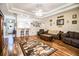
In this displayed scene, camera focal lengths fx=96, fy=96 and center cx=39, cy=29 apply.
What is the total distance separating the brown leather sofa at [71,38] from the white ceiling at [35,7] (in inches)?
29.0

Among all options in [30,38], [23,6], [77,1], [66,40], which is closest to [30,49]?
[30,38]

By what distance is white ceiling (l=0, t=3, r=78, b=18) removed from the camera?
8.68ft

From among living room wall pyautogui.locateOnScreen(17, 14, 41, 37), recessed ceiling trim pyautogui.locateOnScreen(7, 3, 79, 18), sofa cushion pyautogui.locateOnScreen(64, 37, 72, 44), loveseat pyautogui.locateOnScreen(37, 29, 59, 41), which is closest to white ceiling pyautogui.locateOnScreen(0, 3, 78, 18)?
recessed ceiling trim pyautogui.locateOnScreen(7, 3, 79, 18)

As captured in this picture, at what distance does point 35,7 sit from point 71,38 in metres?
1.33

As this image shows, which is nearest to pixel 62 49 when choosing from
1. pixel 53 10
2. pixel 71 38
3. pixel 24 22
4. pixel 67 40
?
pixel 67 40

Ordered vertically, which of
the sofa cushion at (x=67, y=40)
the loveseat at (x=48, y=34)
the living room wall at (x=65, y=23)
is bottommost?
the sofa cushion at (x=67, y=40)

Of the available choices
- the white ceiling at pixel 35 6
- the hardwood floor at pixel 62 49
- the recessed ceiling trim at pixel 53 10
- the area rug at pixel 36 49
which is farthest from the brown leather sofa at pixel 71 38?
the white ceiling at pixel 35 6

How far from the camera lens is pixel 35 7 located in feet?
8.82

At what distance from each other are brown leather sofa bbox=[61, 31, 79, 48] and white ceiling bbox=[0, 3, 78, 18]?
2.42 ft

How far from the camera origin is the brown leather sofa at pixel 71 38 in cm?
257

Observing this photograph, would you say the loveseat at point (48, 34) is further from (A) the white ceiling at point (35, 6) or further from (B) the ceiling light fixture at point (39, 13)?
(A) the white ceiling at point (35, 6)

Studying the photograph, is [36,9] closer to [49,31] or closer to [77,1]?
[49,31]

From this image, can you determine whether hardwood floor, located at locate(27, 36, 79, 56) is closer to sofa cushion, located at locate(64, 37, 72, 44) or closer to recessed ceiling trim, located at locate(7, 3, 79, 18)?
sofa cushion, located at locate(64, 37, 72, 44)

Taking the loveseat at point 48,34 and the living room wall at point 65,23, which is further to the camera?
the loveseat at point 48,34
